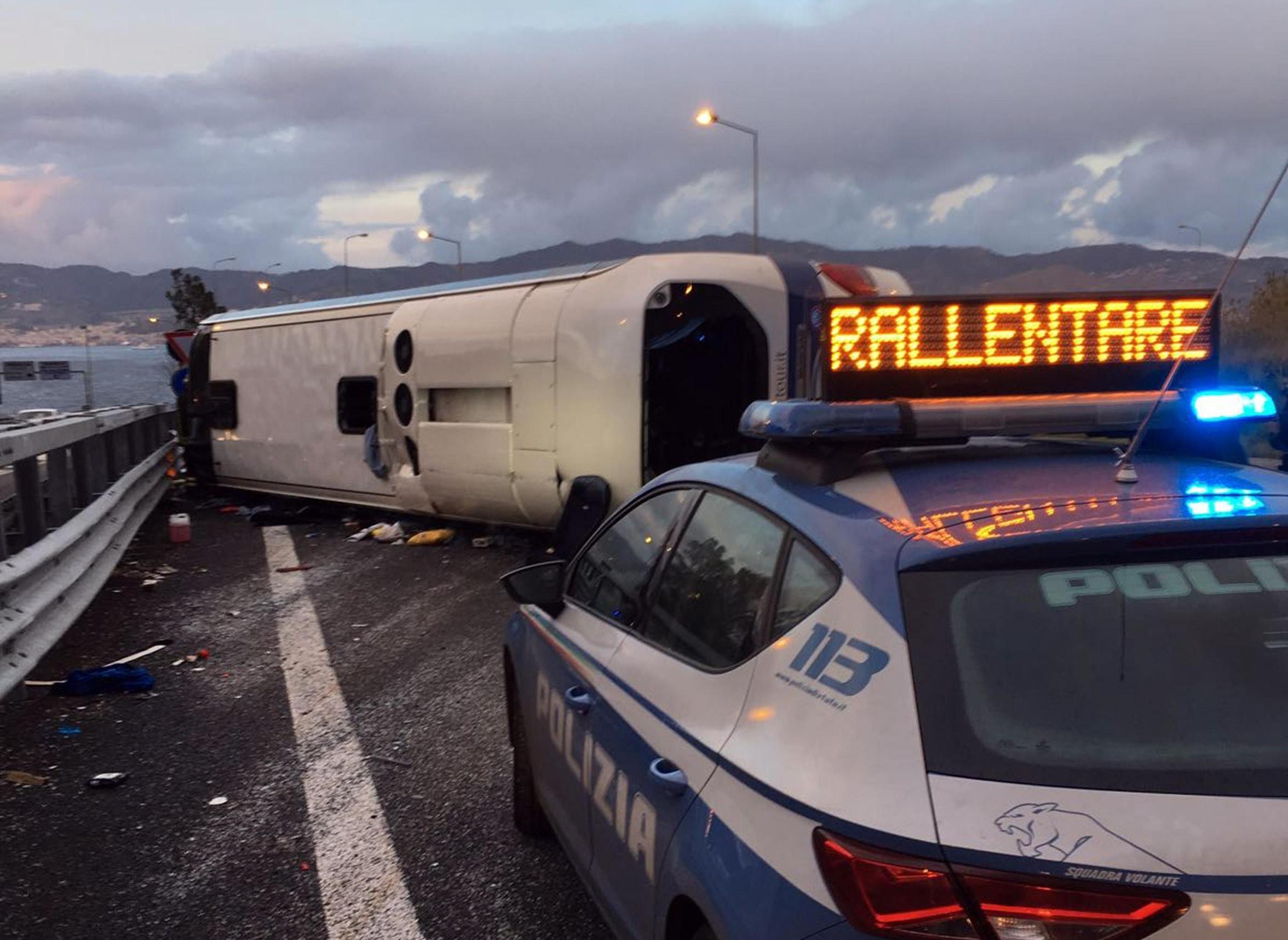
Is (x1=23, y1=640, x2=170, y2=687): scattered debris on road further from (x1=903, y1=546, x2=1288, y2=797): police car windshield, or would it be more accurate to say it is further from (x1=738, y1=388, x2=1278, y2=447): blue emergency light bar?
(x1=903, y1=546, x2=1288, y2=797): police car windshield

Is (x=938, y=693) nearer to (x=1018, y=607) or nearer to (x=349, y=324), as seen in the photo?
(x=1018, y=607)

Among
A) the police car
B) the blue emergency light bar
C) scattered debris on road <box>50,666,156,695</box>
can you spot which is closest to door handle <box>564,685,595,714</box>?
the police car

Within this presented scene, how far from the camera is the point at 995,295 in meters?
3.47

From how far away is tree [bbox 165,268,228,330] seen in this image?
1991 inches

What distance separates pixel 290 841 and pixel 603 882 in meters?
2.08

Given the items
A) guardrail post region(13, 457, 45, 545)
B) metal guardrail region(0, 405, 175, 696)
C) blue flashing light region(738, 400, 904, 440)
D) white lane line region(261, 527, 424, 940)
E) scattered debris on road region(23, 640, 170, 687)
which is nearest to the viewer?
blue flashing light region(738, 400, 904, 440)

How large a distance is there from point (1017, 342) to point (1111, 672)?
1597 millimetres

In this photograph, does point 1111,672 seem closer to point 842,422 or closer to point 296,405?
point 842,422

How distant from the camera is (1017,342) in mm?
3418

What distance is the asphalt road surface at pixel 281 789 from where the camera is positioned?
405 centimetres

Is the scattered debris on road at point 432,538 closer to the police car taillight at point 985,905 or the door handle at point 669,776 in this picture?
the door handle at point 669,776

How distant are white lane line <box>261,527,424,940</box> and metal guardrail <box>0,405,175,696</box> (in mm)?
1489

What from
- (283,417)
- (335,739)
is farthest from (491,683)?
(283,417)

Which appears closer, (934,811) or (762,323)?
(934,811)
